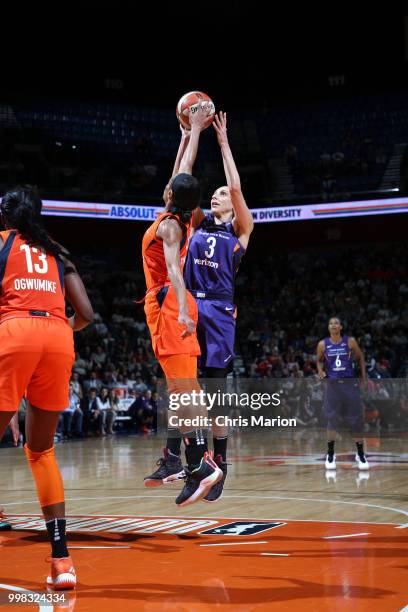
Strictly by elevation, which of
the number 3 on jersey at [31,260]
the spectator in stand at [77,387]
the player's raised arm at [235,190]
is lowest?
the spectator in stand at [77,387]

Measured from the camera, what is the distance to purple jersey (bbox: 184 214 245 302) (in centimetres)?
572

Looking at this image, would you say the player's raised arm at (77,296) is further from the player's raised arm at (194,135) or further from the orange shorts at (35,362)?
the player's raised arm at (194,135)

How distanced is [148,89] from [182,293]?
23.4 meters

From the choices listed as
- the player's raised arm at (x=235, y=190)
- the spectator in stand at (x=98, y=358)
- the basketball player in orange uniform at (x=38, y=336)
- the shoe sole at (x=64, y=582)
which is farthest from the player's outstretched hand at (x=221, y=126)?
the spectator in stand at (x=98, y=358)

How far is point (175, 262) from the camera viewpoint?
4.96 meters

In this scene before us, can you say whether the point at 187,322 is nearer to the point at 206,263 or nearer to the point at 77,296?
the point at 77,296

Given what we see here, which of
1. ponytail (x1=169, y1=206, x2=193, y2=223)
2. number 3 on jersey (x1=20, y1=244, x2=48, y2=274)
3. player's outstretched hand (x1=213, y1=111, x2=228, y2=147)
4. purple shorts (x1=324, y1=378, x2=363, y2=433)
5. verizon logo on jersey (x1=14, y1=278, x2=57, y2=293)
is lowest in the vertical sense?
purple shorts (x1=324, y1=378, x2=363, y2=433)

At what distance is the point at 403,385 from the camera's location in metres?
17.8

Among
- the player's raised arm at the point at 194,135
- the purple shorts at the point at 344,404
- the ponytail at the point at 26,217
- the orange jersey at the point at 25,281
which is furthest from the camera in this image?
the purple shorts at the point at 344,404

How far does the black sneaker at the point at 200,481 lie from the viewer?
5020mm

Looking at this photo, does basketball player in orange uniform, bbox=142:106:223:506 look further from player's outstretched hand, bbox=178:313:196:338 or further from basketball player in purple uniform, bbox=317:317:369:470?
basketball player in purple uniform, bbox=317:317:369:470

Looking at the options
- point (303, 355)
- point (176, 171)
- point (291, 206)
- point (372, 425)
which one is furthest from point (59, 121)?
point (176, 171)

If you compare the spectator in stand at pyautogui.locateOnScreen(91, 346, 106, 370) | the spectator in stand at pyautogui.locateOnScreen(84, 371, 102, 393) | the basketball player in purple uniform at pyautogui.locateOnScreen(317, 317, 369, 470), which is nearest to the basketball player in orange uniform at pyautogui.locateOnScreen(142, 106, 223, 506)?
the basketball player in purple uniform at pyautogui.locateOnScreen(317, 317, 369, 470)

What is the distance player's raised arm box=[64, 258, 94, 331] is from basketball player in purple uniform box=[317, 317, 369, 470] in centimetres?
701
